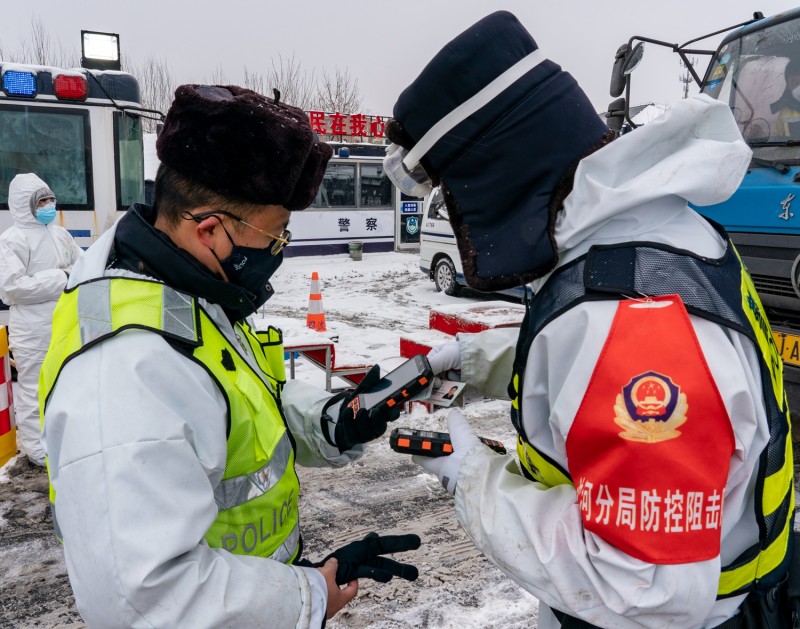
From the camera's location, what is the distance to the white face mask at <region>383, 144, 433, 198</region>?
5.44 ft

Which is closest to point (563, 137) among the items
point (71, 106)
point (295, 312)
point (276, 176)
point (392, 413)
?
point (276, 176)

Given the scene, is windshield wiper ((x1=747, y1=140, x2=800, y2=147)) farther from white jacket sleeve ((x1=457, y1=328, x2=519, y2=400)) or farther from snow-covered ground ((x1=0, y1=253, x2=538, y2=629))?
white jacket sleeve ((x1=457, y1=328, x2=519, y2=400))

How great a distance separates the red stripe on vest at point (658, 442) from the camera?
1.06 meters

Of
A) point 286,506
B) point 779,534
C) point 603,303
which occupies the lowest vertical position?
point 286,506

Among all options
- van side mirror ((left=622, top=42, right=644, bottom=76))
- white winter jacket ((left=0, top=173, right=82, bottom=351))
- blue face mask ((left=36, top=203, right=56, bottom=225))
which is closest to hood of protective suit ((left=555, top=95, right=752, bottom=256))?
van side mirror ((left=622, top=42, right=644, bottom=76))

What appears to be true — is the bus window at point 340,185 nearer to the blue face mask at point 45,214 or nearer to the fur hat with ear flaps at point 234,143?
the blue face mask at point 45,214

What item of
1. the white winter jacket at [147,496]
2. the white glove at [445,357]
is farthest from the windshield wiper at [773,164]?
the white winter jacket at [147,496]

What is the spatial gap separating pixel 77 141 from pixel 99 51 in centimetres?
100

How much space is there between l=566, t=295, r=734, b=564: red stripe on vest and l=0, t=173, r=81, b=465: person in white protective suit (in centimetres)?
480

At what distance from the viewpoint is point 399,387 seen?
210 centimetres

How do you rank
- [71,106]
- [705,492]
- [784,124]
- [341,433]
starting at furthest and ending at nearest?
[71,106] → [784,124] → [341,433] → [705,492]

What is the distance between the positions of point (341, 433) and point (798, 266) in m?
3.48

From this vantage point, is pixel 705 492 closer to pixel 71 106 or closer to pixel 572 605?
pixel 572 605

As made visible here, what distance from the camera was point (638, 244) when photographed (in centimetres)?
123
